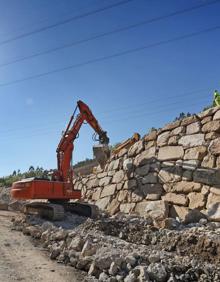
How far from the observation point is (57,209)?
39.3 feet

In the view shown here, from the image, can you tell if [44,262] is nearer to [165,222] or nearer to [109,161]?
[165,222]

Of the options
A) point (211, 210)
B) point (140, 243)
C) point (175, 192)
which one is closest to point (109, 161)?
point (175, 192)

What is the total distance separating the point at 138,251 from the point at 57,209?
585 cm

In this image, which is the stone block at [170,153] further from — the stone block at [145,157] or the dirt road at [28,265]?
the dirt road at [28,265]

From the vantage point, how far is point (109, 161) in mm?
15562

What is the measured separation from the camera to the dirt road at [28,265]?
18.8ft

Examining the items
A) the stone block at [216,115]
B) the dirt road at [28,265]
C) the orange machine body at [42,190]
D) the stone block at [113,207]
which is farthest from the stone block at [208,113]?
the dirt road at [28,265]

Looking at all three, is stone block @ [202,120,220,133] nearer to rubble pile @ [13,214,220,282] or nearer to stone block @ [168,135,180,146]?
stone block @ [168,135,180,146]

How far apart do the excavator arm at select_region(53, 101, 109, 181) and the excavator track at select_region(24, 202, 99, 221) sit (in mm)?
1126

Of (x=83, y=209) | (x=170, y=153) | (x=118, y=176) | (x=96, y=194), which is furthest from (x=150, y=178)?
(x=96, y=194)

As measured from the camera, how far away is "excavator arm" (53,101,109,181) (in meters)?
14.1

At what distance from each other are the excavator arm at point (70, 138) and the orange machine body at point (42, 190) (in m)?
0.86

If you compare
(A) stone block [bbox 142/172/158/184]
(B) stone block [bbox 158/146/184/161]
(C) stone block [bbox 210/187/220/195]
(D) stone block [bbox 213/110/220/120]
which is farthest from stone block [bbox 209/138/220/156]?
(A) stone block [bbox 142/172/158/184]

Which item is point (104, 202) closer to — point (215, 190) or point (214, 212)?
point (215, 190)
